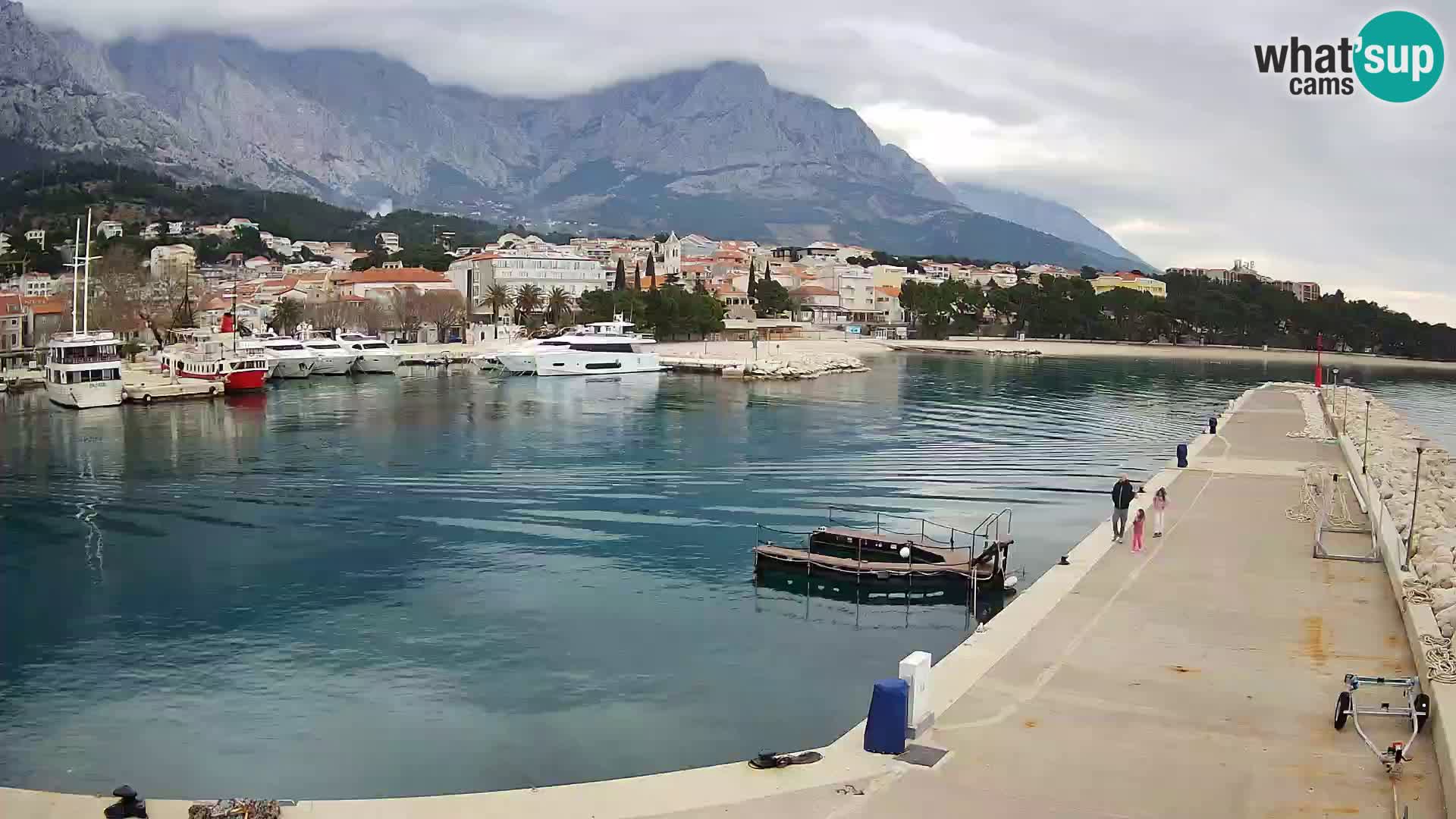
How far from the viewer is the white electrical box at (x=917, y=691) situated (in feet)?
31.9

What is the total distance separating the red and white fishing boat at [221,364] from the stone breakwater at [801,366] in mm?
28452

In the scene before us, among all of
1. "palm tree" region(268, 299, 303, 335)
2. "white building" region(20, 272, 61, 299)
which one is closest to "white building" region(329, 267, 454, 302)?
"palm tree" region(268, 299, 303, 335)

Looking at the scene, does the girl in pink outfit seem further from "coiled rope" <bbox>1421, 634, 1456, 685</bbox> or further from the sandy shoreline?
the sandy shoreline

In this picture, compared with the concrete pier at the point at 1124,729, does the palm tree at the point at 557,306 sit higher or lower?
higher

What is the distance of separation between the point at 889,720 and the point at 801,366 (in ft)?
223

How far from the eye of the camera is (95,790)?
11.2 meters

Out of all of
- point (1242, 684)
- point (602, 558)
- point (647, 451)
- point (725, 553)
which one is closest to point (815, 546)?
point (725, 553)

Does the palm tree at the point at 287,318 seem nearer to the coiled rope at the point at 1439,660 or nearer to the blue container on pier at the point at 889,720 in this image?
→ the blue container on pier at the point at 889,720

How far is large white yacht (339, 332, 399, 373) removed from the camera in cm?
7544

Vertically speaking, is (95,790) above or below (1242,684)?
below

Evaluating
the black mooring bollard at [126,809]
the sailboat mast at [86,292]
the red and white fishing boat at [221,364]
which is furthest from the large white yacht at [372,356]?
the black mooring bollard at [126,809]

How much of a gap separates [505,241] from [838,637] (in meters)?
168

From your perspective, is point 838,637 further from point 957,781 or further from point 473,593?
point 957,781

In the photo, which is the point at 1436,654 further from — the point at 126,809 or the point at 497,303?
the point at 497,303
